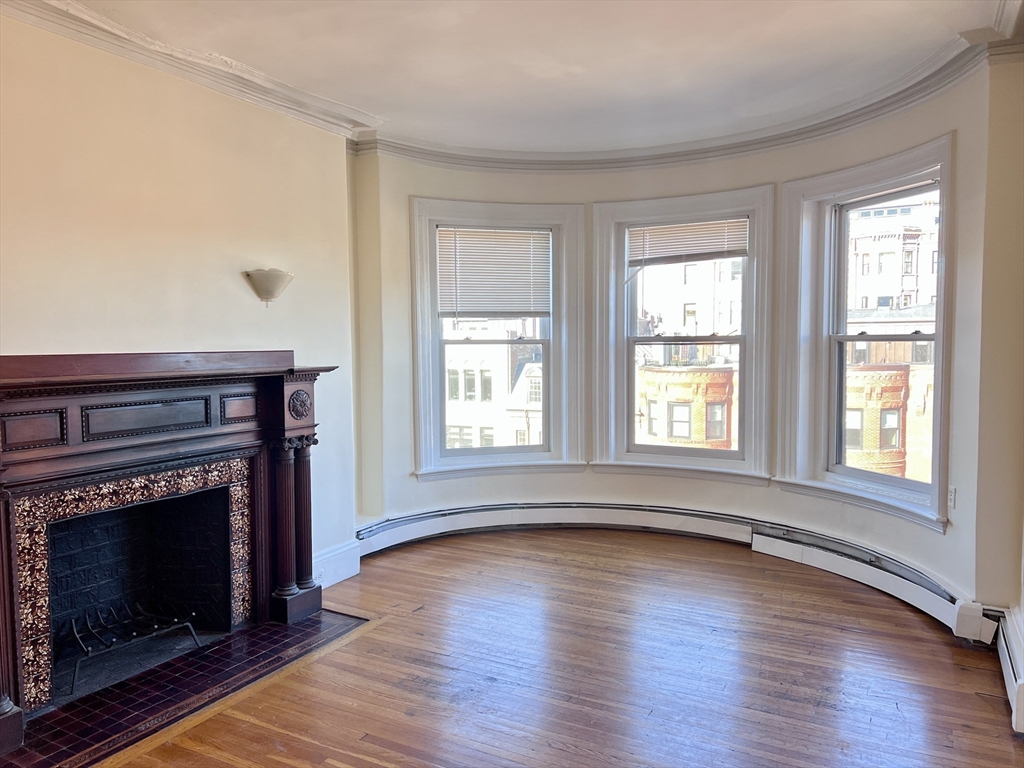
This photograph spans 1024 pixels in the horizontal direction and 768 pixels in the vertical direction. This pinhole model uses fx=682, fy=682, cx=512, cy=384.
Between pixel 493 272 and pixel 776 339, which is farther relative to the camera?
pixel 493 272

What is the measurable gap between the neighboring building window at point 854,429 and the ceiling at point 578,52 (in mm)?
1747

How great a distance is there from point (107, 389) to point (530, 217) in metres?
3.05

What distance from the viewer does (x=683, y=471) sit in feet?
15.7

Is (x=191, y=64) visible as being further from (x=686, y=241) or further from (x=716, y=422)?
(x=716, y=422)

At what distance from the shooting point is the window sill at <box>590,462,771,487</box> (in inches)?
178

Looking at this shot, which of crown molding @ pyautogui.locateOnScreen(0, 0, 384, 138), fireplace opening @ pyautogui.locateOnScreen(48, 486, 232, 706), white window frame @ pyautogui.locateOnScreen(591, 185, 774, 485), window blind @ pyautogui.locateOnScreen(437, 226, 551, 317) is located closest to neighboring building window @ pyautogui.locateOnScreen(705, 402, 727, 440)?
white window frame @ pyautogui.locateOnScreen(591, 185, 774, 485)

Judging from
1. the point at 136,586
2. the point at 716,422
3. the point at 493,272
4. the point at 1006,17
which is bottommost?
the point at 136,586

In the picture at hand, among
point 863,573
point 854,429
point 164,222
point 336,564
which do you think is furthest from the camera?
point 854,429

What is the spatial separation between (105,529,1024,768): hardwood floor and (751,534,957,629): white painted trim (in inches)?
3.1

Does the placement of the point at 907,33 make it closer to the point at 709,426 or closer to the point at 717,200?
the point at 717,200

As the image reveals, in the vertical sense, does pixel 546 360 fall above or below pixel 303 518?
above

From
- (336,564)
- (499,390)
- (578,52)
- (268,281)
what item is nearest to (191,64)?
(268,281)

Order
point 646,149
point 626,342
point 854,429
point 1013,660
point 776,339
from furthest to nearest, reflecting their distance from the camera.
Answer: point 626,342, point 646,149, point 776,339, point 854,429, point 1013,660

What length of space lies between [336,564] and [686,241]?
10.2ft
